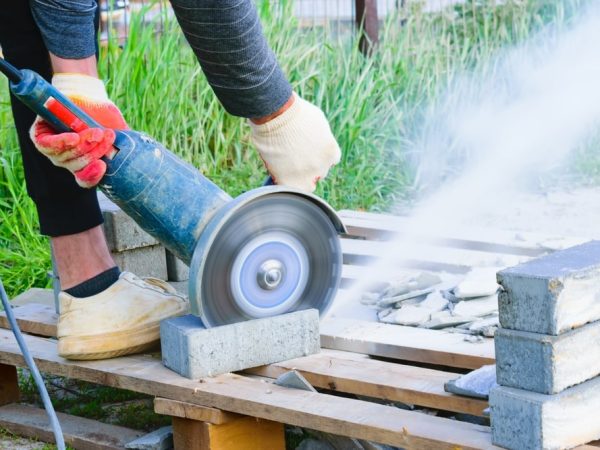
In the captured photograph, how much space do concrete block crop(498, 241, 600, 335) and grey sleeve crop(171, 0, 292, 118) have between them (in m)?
0.88

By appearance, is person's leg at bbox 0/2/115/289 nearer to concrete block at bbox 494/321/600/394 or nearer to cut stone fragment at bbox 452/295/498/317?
cut stone fragment at bbox 452/295/498/317

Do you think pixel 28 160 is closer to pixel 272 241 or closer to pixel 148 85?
pixel 272 241

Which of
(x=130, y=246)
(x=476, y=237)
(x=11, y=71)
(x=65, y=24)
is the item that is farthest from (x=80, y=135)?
(x=476, y=237)

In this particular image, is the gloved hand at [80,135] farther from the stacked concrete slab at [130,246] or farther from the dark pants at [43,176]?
the stacked concrete slab at [130,246]

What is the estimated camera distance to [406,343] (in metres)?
2.63

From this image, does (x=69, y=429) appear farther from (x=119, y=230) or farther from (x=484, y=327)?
(x=484, y=327)

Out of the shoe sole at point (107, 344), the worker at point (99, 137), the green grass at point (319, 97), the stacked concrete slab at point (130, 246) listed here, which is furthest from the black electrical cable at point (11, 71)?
the green grass at point (319, 97)

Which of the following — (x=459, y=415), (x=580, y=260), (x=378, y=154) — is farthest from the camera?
(x=378, y=154)

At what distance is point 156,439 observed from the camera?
8.49 ft

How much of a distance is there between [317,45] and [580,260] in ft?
12.5

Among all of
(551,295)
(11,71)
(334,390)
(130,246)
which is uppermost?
(11,71)

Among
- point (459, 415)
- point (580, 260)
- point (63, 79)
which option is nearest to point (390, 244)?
point (459, 415)

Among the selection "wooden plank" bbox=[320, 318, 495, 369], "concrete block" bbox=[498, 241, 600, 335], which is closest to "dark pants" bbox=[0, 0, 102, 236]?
"wooden plank" bbox=[320, 318, 495, 369]

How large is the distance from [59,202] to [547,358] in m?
1.40
